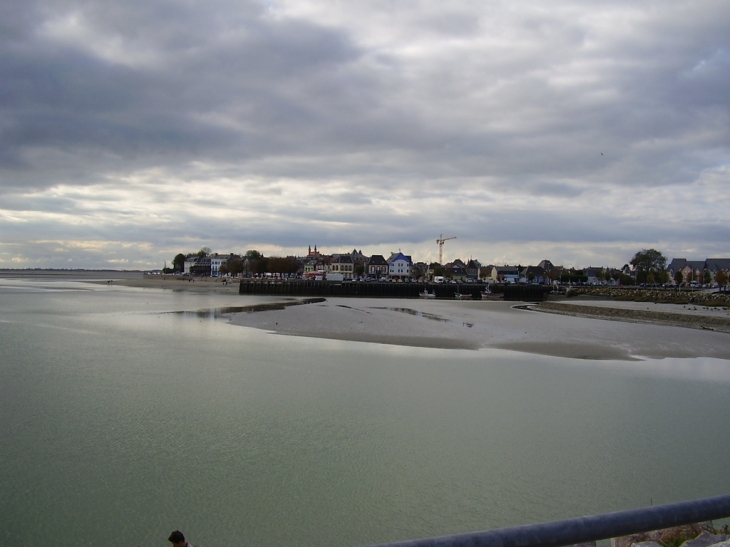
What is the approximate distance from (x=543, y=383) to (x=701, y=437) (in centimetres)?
535

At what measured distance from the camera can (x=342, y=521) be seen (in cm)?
788

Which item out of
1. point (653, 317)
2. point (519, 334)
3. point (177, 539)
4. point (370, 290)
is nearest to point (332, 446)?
point (177, 539)

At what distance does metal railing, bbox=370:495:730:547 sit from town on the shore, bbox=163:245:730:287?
343 feet

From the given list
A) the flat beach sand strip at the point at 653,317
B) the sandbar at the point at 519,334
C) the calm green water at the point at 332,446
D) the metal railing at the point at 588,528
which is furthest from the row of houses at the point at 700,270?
the metal railing at the point at 588,528

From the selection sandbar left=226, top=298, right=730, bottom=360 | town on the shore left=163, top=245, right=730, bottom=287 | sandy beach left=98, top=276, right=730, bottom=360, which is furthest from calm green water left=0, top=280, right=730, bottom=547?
town on the shore left=163, top=245, right=730, bottom=287

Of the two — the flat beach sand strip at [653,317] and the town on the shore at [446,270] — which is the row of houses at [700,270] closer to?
the town on the shore at [446,270]

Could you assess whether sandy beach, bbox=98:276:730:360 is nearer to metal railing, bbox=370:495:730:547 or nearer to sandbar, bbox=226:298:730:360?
sandbar, bbox=226:298:730:360

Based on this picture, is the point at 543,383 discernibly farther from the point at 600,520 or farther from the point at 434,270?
the point at 434,270

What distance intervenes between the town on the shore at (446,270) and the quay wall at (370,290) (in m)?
19.3

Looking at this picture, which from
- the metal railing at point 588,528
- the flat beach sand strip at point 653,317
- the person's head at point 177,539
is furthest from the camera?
the flat beach sand strip at point 653,317

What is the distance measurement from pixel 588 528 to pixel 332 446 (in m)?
8.80

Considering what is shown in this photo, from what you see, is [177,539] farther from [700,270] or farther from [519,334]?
[700,270]

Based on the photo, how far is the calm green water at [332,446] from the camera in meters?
7.95

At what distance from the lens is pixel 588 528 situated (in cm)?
233
